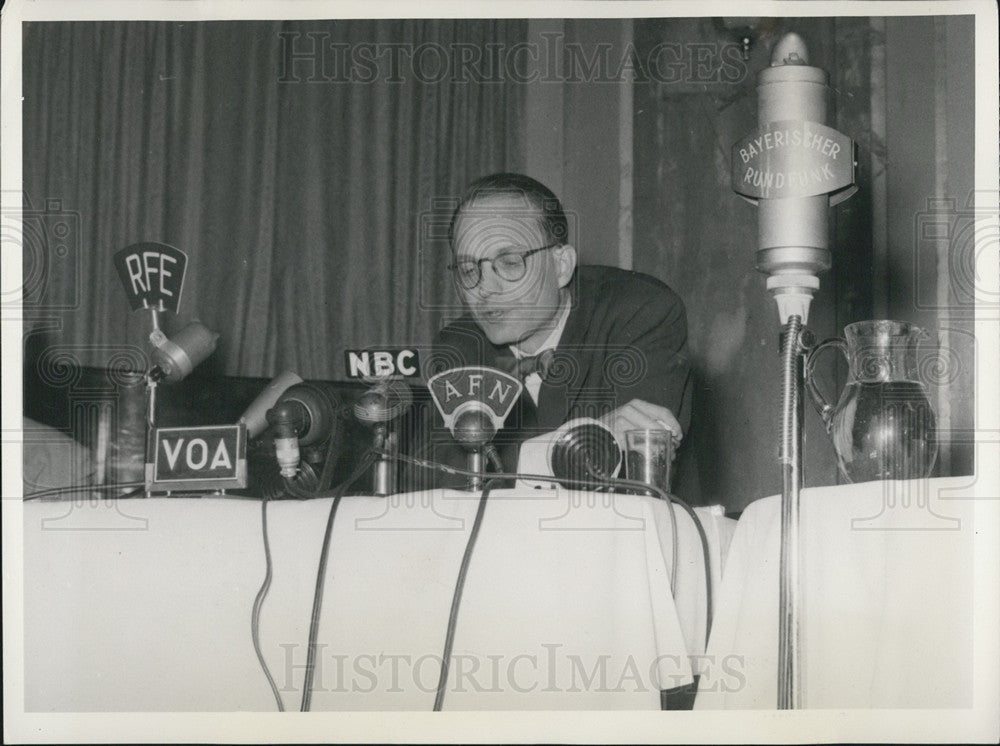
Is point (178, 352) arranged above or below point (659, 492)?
above

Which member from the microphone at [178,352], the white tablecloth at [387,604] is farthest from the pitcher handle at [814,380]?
the microphone at [178,352]

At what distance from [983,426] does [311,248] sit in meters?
0.94

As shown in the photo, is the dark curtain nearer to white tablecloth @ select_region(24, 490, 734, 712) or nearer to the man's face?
the man's face

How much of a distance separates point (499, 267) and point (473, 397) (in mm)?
276

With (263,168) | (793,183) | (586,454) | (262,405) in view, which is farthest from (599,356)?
(263,168)

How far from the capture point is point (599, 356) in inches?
50.0

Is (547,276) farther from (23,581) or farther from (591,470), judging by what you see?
(23,581)

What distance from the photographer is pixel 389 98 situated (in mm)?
1499

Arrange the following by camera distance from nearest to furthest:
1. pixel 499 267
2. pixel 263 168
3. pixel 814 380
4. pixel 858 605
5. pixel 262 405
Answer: pixel 858 605
pixel 814 380
pixel 262 405
pixel 499 267
pixel 263 168

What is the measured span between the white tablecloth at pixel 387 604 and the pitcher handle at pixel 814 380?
151 millimetres

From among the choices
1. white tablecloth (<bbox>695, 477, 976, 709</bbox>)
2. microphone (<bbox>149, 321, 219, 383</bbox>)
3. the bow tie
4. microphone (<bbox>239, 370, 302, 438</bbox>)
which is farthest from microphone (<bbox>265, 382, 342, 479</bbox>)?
white tablecloth (<bbox>695, 477, 976, 709</bbox>)

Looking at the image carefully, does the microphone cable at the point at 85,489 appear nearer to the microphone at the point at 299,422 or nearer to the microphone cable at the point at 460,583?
the microphone at the point at 299,422

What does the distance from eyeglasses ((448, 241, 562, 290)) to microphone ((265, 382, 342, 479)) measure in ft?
0.88

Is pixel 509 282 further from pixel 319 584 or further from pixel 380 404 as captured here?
pixel 319 584
